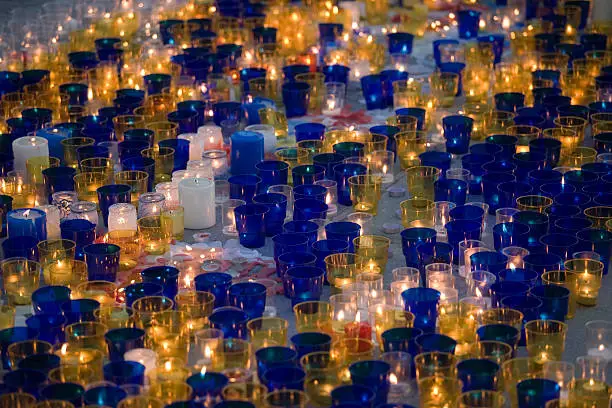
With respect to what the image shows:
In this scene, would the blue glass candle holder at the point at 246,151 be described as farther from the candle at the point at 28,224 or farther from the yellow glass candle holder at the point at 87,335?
the yellow glass candle holder at the point at 87,335

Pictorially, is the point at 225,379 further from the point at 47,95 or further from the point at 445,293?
the point at 47,95

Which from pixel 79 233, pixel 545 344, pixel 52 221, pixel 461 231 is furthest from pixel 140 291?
pixel 545 344

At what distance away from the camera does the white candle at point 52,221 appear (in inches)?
255

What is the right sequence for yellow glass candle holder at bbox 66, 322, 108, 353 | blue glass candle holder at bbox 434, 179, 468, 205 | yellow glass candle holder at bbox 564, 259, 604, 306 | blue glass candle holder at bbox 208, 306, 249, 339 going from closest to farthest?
yellow glass candle holder at bbox 66, 322, 108, 353 → blue glass candle holder at bbox 208, 306, 249, 339 → yellow glass candle holder at bbox 564, 259, 604, 306 → blue glass candle holder at bbox 434, 179, 468, 205

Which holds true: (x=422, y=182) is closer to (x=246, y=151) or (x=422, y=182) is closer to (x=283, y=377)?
(x=246, y=151)

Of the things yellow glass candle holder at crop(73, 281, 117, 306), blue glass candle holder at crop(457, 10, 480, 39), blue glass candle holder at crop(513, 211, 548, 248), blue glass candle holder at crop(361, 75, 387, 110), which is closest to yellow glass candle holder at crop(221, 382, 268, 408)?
yellow glass candle holder at crop(73, 281, 117, 306)

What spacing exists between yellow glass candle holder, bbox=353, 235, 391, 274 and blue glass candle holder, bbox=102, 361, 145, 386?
1.32 meters

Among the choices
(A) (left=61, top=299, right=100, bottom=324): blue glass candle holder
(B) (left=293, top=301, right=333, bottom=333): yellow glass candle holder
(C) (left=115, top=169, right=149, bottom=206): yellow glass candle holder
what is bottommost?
(B) (left=293, top=301, right=333, bottom=333): yellow glass candle holder

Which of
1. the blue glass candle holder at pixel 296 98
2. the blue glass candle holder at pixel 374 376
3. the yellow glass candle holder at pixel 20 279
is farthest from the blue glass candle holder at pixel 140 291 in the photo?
the blue glass candle holder at pixel 296 98

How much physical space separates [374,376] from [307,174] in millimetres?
2132

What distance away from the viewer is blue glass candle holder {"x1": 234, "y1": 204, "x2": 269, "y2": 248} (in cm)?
640

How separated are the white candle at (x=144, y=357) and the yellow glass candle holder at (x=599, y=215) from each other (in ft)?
7.50

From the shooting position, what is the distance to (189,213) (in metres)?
6.69

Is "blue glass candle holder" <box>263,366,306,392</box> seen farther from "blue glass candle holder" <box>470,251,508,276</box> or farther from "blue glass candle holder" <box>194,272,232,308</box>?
"blue glass candle holder" <box>470,251,508,276</box>
